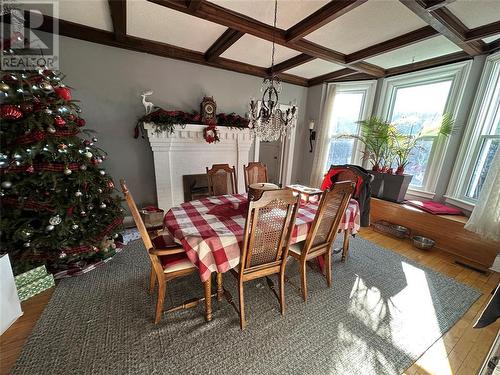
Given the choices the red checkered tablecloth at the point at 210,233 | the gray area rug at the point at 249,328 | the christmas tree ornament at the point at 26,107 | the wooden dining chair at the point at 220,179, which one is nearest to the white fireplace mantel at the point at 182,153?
the wooden dining chair at the point at 220,179

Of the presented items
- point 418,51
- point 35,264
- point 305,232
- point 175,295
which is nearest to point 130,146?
point 35,264

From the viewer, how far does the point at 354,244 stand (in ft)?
8.96

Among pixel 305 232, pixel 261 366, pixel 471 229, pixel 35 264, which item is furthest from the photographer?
pixel 471 229

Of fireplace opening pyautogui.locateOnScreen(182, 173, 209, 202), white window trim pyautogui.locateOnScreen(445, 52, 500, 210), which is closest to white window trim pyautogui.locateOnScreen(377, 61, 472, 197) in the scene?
white window trim pyautogui.locateOnScreen(445, 52, 500, 210)

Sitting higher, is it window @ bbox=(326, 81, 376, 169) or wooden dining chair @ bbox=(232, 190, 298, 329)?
window @ bbox=(326, 81, 376, 169)

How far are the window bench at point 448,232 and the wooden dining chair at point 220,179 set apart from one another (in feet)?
8.11

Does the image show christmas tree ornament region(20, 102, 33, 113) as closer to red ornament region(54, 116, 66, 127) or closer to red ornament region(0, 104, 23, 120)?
red ornament region(0, 104, 23, 120)

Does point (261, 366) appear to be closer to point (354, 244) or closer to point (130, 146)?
point (354, 244)

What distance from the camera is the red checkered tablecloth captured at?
1.28 meters

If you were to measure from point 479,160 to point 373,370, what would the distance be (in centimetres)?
297

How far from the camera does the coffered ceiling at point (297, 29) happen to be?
1805 millimetres

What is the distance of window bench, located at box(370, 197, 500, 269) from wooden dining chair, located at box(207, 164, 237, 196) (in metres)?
2.47

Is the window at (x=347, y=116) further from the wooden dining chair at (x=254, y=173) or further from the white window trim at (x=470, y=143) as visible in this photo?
the wooden dining chair at (x=254, y=173)

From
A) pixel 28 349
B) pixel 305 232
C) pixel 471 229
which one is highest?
pixel 305 232
